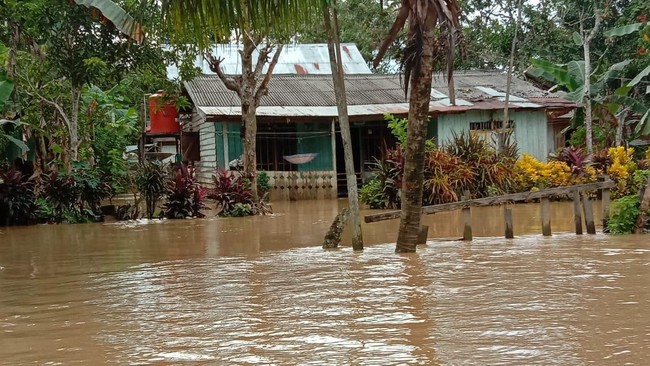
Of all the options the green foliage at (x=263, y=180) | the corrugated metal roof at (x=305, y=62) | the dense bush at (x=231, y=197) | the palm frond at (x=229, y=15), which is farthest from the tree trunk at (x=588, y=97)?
the palm frond at (x=229, y=15)

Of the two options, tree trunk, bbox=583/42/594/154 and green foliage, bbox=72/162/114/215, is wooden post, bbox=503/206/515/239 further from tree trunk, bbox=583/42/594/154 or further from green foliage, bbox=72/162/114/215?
green foliage, bbox=72/162/114/215

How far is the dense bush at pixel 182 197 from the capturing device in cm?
1697

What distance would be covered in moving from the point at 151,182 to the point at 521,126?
12557 millimetres

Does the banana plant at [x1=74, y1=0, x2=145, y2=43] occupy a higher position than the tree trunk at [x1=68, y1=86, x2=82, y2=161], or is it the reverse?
the banana plant at [x1=74, y1=0, x2=145, y2=43]

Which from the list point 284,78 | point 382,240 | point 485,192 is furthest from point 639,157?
point 382,240

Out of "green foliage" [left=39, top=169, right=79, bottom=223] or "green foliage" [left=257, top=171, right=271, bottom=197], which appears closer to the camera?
"green foliage" [left=39, top=169, right=79, bottom=223]

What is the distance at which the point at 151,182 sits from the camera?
55.4 ft

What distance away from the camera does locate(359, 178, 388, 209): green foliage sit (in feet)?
60.3

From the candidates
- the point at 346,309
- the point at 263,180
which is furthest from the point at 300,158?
the point at 346,309

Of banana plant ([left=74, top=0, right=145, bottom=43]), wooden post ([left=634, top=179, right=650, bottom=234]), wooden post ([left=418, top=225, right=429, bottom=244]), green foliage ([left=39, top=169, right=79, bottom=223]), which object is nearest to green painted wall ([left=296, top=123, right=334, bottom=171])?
green foliage ([left=39, top=169, right=79, bottom=223])

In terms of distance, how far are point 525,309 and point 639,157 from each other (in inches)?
729

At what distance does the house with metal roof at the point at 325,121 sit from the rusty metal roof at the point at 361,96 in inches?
1.2

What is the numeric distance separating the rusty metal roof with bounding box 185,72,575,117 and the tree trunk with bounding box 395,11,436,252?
1223 centimetres

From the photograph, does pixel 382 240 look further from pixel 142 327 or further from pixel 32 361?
pixel 32 361
